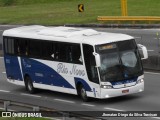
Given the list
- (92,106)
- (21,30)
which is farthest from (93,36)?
(21,30)

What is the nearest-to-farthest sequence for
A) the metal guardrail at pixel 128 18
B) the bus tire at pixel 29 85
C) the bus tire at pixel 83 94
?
the bus tire at pixel 83 94 < the bus tire at pixel 29 85 < the metal guardrail at pixel 128 18

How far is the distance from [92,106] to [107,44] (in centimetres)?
236

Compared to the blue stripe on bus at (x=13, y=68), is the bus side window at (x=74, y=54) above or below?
above

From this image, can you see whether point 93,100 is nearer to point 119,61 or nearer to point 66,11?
point 119,61

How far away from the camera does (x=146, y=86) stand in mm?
27000

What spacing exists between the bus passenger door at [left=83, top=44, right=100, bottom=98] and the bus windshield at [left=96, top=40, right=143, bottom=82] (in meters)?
0.31

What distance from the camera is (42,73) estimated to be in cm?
2738

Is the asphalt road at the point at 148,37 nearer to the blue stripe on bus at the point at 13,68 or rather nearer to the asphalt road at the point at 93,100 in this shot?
the asphalt road at the point at 93,100

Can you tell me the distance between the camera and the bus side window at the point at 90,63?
2392 centimetres

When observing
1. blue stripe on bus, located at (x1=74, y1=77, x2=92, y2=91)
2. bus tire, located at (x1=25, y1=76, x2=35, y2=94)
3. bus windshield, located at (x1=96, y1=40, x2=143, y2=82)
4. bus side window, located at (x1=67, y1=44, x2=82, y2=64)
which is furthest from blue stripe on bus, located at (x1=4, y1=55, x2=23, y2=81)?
bus windshield, located at (x1=96, y1=40, x2=143, y2=82)

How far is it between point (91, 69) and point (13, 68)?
625 cm

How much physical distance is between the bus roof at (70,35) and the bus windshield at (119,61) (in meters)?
0.27

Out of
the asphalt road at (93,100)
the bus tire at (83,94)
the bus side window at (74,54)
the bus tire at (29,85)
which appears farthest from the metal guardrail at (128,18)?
the bus tire at (83,94)

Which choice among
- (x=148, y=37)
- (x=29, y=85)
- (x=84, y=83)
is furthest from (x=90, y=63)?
(x=148, y=37)
